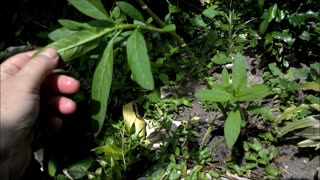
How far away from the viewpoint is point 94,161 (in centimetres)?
194

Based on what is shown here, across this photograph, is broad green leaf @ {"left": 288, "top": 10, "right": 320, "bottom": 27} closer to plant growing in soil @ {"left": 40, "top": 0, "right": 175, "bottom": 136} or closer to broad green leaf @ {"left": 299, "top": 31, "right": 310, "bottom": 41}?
broad green leaf @ {"left": 299, "top": 31, "right": 310, "bottom": 41}

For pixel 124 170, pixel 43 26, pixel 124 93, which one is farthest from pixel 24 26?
pixel 124 170

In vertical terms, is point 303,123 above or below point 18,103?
above

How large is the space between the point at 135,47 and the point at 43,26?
1.13 meters

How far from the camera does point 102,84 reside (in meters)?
1.42

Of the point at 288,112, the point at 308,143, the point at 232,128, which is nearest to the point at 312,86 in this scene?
the point at 288,112

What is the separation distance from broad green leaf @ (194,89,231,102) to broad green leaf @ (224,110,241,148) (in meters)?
0.07

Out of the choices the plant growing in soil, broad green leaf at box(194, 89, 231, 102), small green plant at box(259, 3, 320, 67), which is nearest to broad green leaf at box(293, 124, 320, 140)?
broad green leaf at box(194, 89, 231, 102)

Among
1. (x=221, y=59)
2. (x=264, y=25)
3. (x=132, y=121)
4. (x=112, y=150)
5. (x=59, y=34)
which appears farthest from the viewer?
(x=221, y=59)

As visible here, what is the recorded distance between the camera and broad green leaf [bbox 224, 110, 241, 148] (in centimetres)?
162

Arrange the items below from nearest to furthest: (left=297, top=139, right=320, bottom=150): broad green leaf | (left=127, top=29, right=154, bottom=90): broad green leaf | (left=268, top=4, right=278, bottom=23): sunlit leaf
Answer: (left=127, top=29, right=154, bottom=90): broad green leaf, (left=297, top=139, right=320, bottom=150): broad green leaf, (left=268, top=4, right=278, bottom=23): sunlit leaf

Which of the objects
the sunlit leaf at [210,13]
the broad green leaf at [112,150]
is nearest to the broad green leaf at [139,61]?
the broad green leaf at [112,150]

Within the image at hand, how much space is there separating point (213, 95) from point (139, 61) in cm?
44

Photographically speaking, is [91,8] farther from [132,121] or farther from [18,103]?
[132,121]
